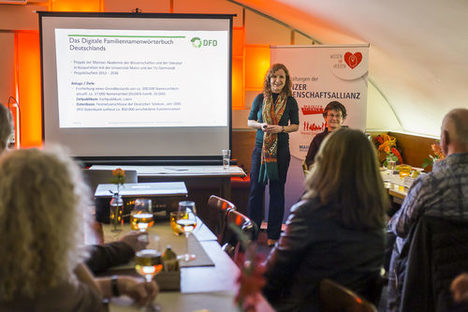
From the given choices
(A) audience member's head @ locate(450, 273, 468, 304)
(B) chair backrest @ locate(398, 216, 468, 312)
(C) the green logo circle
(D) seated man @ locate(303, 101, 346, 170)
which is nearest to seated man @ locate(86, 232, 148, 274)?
(A) audience member's head @ locate(450, 273, 468, 304)

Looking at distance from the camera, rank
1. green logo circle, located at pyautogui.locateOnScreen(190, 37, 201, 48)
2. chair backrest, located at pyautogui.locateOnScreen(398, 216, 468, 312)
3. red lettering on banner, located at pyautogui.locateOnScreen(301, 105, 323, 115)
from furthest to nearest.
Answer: green logo circle, located at pyautogui.locateOnScreen(190, 37, 201, 48) → red lettering on banner, located at pyautogui.locateOnScreen(301, 105, 323, 115) → chair backrest, located at pyautogui.locateOnScreen(398, 216, 468, 312)

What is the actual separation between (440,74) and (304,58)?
4.52ft

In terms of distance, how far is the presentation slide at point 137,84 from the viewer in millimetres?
5605

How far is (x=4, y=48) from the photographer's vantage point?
6.65 meters

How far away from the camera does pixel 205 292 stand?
1768 mm

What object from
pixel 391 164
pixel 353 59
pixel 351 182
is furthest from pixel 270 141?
pixel 351 182

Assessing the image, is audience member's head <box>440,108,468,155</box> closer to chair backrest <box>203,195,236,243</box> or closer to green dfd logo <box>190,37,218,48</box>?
chair backrest <box>203,195,236,243</box>

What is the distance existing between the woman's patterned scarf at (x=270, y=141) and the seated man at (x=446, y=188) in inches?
94.9

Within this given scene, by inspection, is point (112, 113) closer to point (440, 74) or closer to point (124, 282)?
point (440, 74)

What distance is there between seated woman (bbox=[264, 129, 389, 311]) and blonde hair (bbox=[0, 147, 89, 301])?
2.91 ft

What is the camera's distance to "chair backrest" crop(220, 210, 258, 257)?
2607mm

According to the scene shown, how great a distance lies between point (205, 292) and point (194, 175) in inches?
121

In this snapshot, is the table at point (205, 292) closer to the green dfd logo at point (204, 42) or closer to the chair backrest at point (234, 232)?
the chair backrest at point (234, 232)

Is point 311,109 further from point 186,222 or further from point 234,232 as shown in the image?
point 186,222
